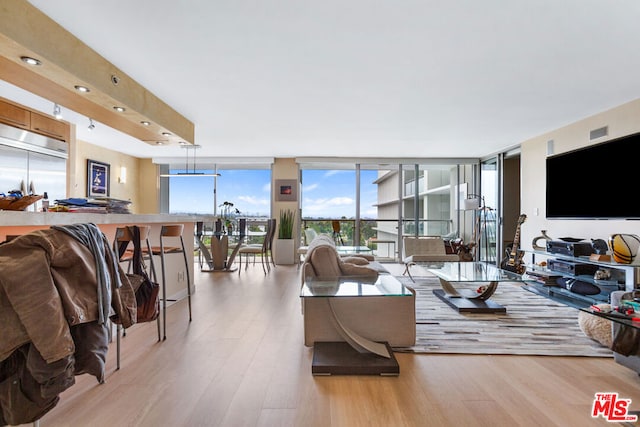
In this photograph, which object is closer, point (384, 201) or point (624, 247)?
point (624, 247)

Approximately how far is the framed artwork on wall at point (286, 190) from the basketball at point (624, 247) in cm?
562

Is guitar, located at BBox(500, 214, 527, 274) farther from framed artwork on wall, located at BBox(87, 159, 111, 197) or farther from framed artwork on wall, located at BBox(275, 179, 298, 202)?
framed artwork on wall, located at BBox(87, 159, 111, 197)

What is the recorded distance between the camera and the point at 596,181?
4438 mm

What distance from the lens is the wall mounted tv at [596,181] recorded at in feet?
13.1

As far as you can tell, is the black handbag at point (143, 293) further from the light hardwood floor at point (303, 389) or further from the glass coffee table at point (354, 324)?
the glass coffee table at point (354, 324)

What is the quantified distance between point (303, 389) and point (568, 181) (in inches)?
184

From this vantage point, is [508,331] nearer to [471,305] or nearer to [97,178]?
[471,305]

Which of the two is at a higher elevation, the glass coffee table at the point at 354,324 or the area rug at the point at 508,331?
the glass coffee table at the point at 354,324

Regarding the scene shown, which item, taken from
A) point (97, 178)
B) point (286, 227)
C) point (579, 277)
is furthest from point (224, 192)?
point (579, 277)

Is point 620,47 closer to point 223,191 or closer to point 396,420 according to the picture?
point 396,420

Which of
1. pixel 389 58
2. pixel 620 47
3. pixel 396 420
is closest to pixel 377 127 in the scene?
pixel 389 58

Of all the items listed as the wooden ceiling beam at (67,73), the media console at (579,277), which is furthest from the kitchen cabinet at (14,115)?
the media console at (579,277)

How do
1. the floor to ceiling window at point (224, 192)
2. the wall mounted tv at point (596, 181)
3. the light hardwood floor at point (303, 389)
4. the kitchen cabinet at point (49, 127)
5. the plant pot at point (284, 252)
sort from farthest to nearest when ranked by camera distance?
the floor to ceiling window at point (224, 192), the plant pot at point (284, 252), the kitchen cabinet at point (49, 127), the wall mounted tv at point (596, 181), the light hardwood floor at point (303, 389)

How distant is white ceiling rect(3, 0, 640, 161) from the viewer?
2354 millimetres
